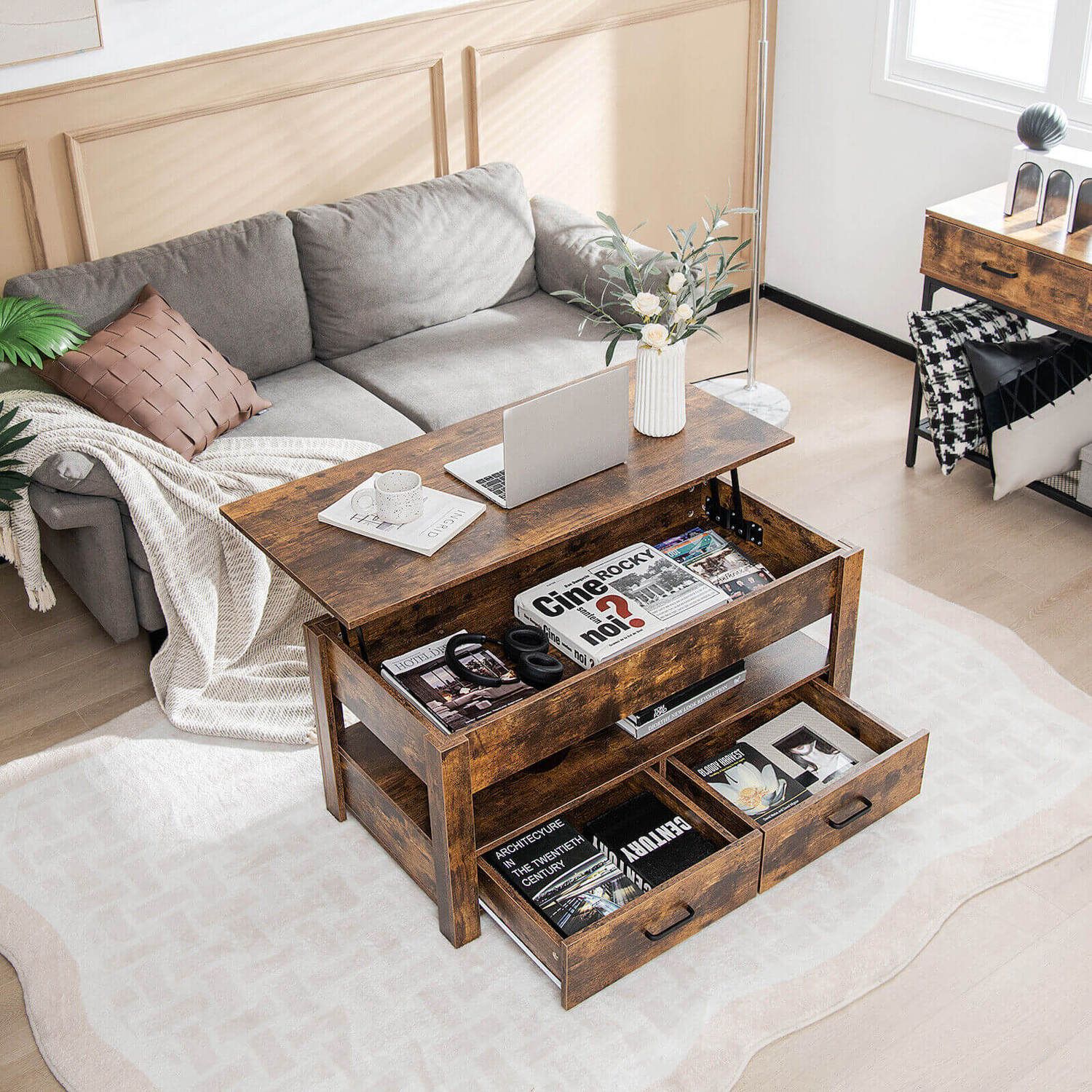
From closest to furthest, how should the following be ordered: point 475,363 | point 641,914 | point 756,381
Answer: point 641,914 → point 475,363 → point 756,381

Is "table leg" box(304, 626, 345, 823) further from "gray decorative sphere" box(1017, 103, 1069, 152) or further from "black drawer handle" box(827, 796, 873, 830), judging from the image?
"gray decorative sphere" box(1017, 103, 1069, 152)

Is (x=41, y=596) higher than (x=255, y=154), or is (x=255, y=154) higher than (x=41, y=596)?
(x=255, y=154)

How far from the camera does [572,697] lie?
7.17ft

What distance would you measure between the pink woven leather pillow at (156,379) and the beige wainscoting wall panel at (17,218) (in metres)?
0.32

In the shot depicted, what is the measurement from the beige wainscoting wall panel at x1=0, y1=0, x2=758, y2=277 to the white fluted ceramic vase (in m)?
1.50

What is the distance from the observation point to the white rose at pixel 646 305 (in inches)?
97.1

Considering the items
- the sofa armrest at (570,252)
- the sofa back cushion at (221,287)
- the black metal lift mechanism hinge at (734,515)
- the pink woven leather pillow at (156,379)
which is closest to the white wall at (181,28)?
the sofa back cushion at (221,287)

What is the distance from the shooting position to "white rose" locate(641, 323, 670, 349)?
2479 mm

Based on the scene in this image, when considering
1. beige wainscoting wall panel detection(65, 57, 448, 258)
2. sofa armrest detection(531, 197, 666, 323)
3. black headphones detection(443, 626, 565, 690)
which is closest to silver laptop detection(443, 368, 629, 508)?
black headphones detection(443, 626, 565, 690)

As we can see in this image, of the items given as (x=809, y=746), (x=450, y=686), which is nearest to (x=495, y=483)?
(x=450, y=686)

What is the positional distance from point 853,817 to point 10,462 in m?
1.84

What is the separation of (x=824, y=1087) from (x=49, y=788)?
1606mm

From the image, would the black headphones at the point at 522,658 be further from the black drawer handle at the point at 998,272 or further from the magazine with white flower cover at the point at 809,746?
the black drawer handle at the point at 998,272

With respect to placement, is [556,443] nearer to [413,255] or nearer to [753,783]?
[753,783]
